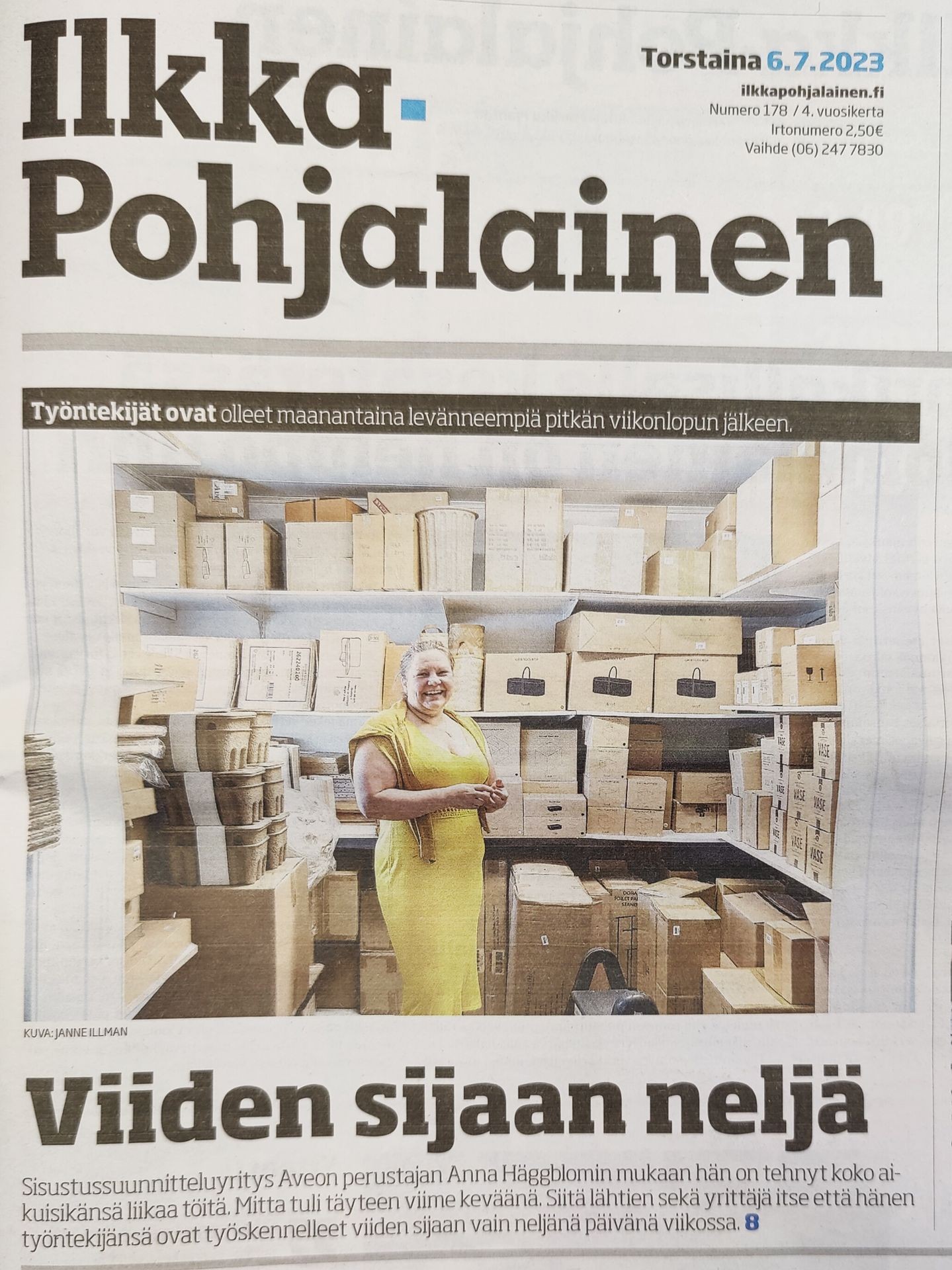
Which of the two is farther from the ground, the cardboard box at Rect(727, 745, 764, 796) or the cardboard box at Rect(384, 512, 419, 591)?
the cardboard box at Rect(384, 512, 419, 591)

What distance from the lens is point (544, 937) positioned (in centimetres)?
48

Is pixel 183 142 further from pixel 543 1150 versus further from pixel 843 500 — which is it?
pixel 543 1150

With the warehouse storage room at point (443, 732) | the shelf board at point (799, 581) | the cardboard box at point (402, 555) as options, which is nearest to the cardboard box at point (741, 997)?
the warehouse storage room at point (443, 732)

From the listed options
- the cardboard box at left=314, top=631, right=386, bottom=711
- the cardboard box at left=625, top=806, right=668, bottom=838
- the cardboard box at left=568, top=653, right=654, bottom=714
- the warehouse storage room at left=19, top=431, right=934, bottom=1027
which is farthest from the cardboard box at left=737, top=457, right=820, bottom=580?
the cardboard box at left=314, top=631, right=386, bottom=711

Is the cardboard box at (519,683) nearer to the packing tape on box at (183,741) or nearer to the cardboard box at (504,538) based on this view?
the cardboard box at (504,538)

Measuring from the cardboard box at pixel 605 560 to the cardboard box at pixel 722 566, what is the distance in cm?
7

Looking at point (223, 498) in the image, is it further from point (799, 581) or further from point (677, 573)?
point (799, 581)

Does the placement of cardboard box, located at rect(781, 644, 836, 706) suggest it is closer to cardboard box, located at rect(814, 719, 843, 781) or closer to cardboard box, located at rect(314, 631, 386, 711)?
cardboard box, located at rect(814, 719, 843, 781)

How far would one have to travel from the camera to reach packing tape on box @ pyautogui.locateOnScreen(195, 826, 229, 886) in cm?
44

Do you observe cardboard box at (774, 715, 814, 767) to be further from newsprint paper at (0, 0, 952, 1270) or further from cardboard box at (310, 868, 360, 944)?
cardboard box at (310, 868, 360, 944)

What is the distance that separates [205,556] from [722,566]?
0.45m

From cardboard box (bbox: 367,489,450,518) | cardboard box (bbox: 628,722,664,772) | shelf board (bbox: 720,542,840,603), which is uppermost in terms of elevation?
cardboard box (bbox: 367,489,450,518)

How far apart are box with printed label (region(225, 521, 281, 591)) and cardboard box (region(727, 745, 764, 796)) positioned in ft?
1.38

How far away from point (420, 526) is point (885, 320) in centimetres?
42
